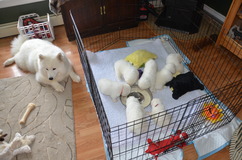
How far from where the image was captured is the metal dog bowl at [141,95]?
6.48 feet

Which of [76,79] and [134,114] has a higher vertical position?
[134,114]

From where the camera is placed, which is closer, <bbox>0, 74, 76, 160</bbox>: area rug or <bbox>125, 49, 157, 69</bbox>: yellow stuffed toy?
<bbox>0, 74, 76, 160</bbox>: area rug

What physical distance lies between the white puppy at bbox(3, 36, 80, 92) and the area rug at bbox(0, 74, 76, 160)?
0.36ft

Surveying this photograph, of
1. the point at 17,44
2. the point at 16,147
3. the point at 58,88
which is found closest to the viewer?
the point at 16,147

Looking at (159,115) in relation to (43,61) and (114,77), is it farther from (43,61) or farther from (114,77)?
(43,61)

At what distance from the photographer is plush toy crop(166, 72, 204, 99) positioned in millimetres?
1980

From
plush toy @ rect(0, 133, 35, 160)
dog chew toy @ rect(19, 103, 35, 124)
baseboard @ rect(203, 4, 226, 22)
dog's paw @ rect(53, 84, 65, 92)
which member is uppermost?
baseboard @ rect(203, 4, 226, 22)

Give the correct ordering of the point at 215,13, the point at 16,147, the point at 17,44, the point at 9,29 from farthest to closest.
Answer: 1. the point at 215,13
2. the point at 9,29
3. the point at 17,44
4. the point at 16,147

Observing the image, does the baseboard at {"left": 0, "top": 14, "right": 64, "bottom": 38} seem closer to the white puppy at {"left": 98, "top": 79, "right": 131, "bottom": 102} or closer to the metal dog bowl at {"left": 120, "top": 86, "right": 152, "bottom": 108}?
the white puppy at {"left": 98, "top": 79, "right": 131, "bottom": 102}

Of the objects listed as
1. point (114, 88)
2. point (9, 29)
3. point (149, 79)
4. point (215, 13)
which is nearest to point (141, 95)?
point (149, 79)

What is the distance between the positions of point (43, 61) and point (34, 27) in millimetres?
1019

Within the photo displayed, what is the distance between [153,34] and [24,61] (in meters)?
1.77

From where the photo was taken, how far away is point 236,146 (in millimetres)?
1589

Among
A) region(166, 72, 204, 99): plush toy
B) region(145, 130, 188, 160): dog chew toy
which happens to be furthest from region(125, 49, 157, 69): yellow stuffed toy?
region(145, 130, 188, 160): dog chew toy
